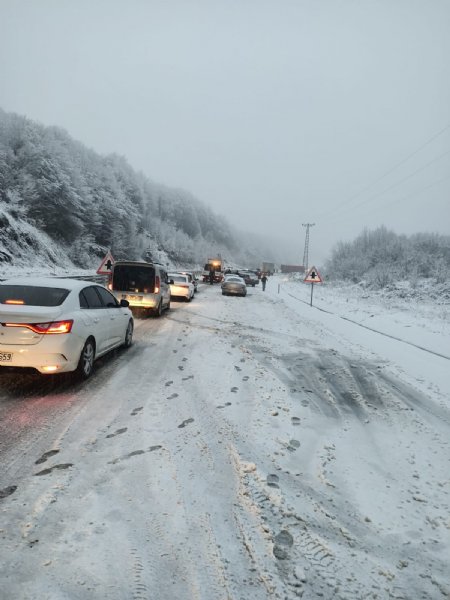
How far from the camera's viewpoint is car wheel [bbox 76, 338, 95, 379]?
20.1ft

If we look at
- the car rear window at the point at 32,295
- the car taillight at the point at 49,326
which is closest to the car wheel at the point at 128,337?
the car rear window at the point at 32,295

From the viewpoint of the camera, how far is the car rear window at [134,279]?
45.5 feet

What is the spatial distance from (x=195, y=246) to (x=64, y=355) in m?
104

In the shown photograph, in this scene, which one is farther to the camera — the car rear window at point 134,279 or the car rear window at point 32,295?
the car rear window at point 134,279

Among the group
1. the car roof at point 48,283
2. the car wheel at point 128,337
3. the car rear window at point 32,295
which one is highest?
the car roof at point 48,283

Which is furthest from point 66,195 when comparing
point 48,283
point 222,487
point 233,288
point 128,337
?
point 222,487

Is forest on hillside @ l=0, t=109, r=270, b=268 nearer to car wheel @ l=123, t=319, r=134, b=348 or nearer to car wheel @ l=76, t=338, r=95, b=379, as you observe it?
car wheel @ l=123, t=319, r=134, b=348

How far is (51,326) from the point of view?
5.59 metres

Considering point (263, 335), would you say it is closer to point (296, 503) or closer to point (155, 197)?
point (296, 503)

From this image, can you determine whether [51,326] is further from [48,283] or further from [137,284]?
[137,284]

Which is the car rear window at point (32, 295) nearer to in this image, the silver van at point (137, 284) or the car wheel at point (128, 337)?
the car wheel at point (128, 337)

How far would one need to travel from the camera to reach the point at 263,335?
11.3 metres

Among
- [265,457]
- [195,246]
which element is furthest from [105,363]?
[195,246]

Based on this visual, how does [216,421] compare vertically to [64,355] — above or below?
below
